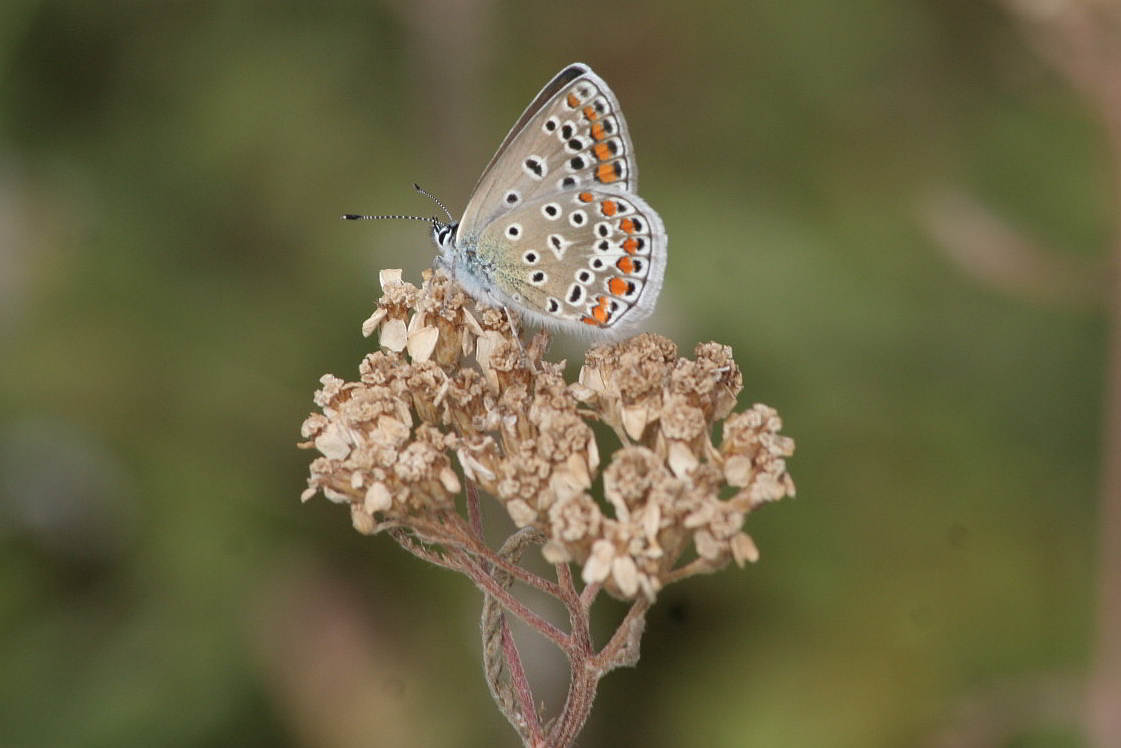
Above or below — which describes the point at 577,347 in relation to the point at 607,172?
below

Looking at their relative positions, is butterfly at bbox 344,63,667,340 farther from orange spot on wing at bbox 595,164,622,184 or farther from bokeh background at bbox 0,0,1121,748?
bokeh background at bbox 0,0,1121,748

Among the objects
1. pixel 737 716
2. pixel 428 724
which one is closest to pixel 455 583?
pixel 428 724

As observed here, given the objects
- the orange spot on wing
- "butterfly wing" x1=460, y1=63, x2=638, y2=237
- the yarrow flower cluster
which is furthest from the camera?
the orange spot on wing

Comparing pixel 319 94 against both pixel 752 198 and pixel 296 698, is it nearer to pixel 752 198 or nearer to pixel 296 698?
pixel 752 198

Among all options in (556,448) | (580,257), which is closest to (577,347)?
(580,257)

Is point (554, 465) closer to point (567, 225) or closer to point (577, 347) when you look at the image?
point (567, 225)

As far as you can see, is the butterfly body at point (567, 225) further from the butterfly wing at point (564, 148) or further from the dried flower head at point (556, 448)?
the dried flower head at point (556, 448)

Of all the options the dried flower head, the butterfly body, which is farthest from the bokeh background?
the dried flower head
